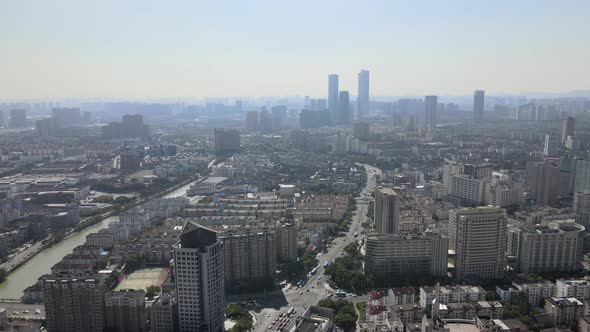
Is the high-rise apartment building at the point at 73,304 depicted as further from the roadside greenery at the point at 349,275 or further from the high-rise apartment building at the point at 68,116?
the high-rise apartment building at the point at 68,116

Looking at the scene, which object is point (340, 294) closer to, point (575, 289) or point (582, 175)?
A: point (575, 289)

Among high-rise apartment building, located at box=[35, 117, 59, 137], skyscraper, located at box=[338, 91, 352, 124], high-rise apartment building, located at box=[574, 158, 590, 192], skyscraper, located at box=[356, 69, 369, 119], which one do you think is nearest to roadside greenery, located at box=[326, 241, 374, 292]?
high-rise apartment building, located at box=[574, 158, 590, 192]

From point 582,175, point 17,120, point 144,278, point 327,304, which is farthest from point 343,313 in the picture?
point 17,120

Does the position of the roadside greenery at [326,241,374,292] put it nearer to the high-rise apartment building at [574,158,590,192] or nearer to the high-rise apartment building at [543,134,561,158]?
the high-rise apartment building at [574,158,590,192]

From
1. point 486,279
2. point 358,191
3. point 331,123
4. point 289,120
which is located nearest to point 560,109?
point 331,123

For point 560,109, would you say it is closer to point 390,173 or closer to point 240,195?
point 390,173

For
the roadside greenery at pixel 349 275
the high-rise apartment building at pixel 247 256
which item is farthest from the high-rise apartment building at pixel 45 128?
the roadside greenery at pixel 349 275
